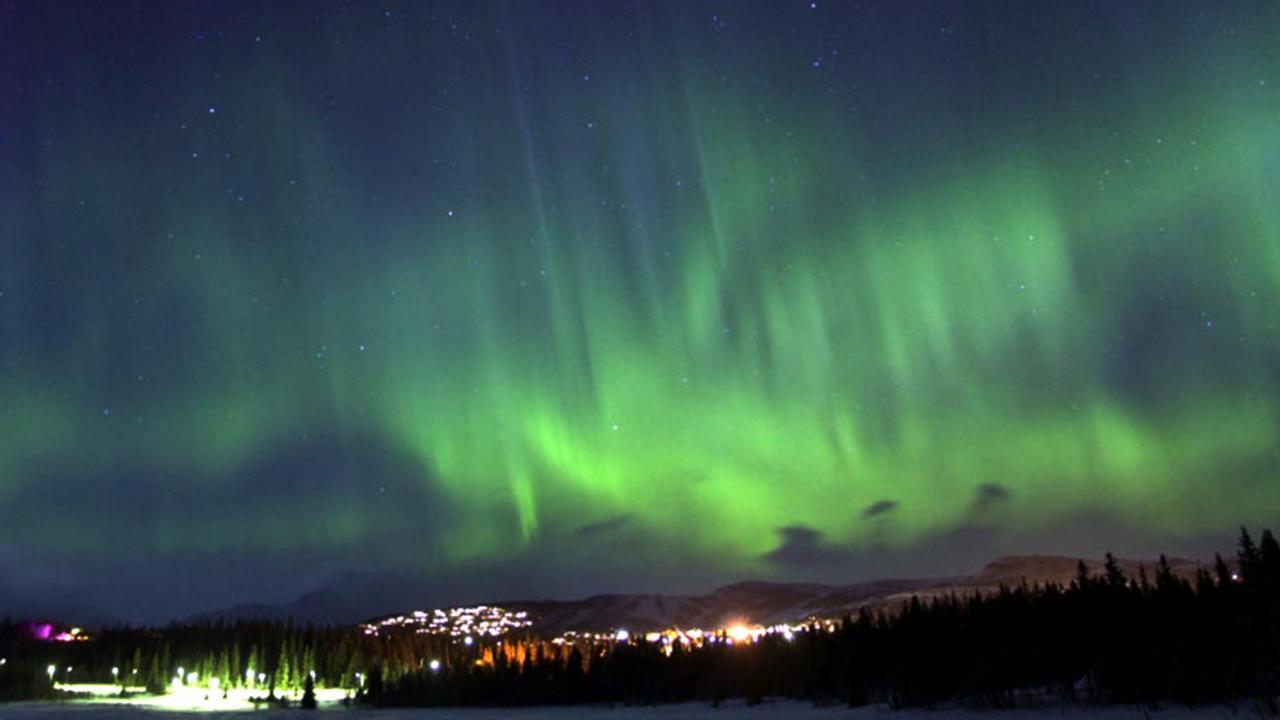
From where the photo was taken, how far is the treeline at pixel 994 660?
33125 millimetres

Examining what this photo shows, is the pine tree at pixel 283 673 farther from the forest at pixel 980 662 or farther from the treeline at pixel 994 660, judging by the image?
the treeline at pixel 994 660

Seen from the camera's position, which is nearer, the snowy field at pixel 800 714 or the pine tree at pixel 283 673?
the snowy field at pixel 800 714

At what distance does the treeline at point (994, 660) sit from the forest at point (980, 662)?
0.34ft

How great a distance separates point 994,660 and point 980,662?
30.2 inches

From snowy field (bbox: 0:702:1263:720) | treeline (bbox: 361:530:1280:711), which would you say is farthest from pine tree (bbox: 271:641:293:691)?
snowy field (bbox: 0:702:1263:720)

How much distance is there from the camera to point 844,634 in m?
65.5

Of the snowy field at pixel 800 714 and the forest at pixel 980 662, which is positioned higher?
the forest at pixel 980 662

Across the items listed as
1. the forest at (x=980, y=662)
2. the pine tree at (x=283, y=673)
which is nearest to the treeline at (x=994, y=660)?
the forest at (x=980, y=662)

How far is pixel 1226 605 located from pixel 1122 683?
1387 centimetres

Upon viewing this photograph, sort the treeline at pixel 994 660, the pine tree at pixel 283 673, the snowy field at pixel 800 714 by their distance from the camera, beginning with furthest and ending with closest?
the pine tree at pixel 283 673, the treeline at pixel 994 660, the snowy field at pixel 800 714

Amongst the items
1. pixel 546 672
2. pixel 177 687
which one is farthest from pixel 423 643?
pixel 546 672

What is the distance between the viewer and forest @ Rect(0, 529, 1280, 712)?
33.3 m

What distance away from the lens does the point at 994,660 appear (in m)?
41.4

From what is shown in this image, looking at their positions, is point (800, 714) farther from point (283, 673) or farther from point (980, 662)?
point (283, 673)
